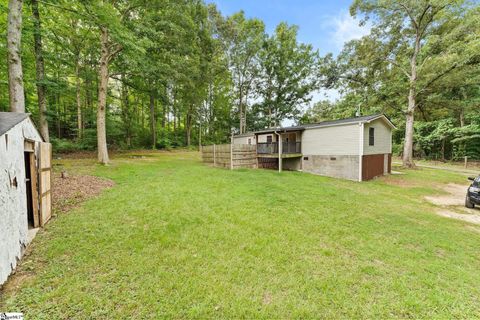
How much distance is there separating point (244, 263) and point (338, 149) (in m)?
11.8

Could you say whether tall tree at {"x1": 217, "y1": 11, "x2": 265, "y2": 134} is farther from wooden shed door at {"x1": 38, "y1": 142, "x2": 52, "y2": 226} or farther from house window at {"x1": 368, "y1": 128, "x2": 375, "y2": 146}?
wooden shed door at {"x1": 38, "y1": 142, "x2": 52, "y2": 226}

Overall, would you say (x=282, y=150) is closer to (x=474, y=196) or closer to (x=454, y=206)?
(x=454, y=206)

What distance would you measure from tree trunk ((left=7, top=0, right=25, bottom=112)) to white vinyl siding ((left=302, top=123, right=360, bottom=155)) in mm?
14589

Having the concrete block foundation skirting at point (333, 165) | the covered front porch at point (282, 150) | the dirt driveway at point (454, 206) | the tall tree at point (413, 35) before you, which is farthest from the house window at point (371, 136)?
the tall tree at point (413, 35)

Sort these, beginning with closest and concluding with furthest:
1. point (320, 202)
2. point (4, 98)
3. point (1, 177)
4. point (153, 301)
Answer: point (153, 301)
point (1, 177)
point (320, 202)
point (4, 98)

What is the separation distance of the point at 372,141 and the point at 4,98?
26.6 metres

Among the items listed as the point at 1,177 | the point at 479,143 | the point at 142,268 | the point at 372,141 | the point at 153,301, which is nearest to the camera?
the point at 153,301

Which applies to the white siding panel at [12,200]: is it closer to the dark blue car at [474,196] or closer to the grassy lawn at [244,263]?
the grassy lawn at [244,263]

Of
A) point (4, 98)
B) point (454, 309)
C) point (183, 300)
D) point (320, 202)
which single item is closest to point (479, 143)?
point (320, 202)

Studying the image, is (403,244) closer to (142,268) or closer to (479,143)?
(142,268)

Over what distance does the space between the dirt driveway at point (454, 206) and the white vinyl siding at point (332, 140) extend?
4.42 meters

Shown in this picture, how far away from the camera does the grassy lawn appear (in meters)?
2.54

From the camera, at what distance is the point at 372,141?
13047mm

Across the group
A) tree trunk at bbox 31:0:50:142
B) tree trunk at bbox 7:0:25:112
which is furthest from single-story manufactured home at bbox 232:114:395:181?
tree trunk at bbox 31:0:50:142
